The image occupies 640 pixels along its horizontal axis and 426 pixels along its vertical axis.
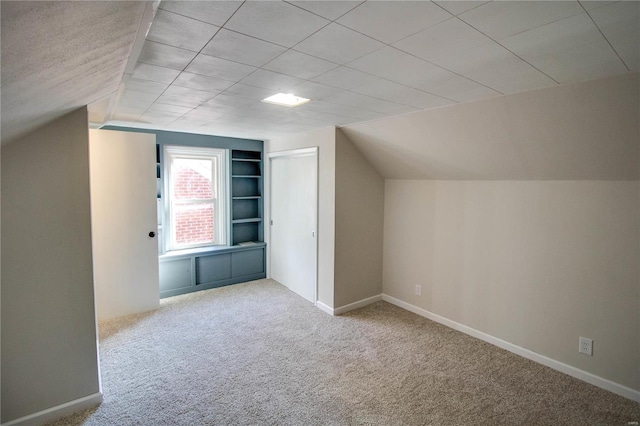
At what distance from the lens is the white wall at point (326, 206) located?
3850 mm

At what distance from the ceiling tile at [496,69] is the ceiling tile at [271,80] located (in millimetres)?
896

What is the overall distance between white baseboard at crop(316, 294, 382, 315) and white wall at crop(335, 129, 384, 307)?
0.13 ft

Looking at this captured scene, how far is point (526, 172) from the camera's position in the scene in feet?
9.48

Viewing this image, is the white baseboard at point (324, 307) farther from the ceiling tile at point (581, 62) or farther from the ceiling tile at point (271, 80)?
the ceiling tile at point (581, 62)

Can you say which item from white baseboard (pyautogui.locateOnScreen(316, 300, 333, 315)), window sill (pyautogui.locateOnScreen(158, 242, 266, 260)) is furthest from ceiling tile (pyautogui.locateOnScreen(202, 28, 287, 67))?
window sill (pyautogui.locateOnScreen(158, 242, 266, 260))

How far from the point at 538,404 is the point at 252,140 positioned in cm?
449

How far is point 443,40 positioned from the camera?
1513 mm

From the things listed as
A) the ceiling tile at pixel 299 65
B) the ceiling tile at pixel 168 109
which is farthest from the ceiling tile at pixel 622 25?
the ceiling tile at pixel 168 109

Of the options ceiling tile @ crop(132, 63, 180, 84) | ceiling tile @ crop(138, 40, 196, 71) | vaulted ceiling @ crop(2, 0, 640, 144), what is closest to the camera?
vaulted ceiling @ crop(2, 0, 640, 144)

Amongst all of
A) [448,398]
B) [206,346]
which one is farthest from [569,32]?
[206,346]

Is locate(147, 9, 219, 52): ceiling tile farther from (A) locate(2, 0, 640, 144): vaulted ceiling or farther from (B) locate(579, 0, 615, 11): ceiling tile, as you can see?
(B) locate(579, 0, 615, 11): ceiling tile

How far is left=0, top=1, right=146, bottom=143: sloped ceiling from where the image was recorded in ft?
2.82

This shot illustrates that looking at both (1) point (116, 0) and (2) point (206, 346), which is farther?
(2) point (206, 346)

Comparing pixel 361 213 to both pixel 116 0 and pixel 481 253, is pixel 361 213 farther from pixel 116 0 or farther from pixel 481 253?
pixel 116 0
